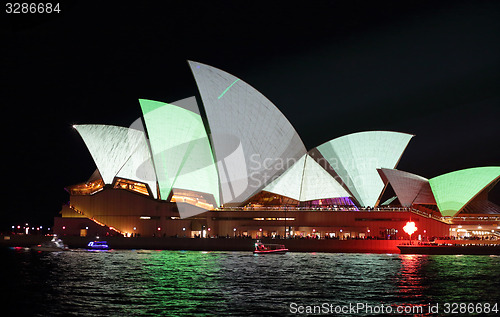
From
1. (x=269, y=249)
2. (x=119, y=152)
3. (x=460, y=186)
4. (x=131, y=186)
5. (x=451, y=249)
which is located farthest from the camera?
(x=131, y=186)

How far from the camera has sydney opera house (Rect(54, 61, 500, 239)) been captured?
53.8 metres

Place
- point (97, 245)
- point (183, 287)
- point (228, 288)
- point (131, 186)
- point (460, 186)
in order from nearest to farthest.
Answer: point (228, 288), point (183, 287), point (97, 245), point (460, 186), point (131, 186)

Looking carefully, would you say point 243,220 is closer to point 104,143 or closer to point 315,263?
point 104,143

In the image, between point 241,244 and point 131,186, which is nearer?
point 241,244

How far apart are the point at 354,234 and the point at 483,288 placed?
32715mm

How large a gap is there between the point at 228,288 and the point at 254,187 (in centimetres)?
3281

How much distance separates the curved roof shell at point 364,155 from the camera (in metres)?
54.1

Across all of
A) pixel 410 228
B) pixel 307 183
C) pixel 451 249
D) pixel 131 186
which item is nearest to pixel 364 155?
pixel 307 183

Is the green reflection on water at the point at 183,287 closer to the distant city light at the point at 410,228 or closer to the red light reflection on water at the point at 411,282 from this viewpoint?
the red light reflection on water at the point at 411,282

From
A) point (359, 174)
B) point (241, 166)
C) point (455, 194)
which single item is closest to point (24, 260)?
point (241, 166)

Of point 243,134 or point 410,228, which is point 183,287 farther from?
point 410,228

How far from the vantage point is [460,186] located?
57438mm

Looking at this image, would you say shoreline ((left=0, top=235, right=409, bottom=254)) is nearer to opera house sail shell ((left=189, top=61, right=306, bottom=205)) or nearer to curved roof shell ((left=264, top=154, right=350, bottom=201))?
curved roof shell ((left=264, top=154, right=350, bottom=201))

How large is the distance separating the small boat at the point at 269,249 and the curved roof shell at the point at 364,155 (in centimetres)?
1018
